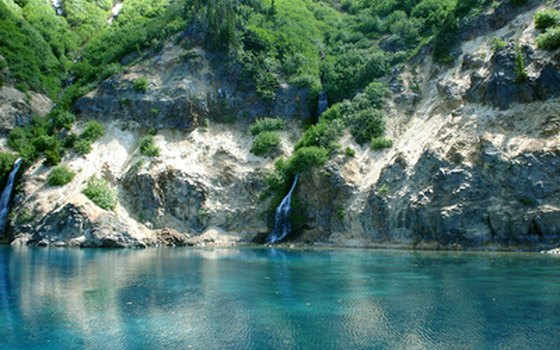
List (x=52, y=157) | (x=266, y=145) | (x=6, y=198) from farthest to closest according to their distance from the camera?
(x=266, y=145) < (x=52, y=157) < (x=6, y=198)

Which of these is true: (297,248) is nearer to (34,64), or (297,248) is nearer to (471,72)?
(471,72)

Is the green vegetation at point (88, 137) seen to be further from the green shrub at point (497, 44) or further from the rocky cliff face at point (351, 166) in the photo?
the green shrub at point (497, 44)

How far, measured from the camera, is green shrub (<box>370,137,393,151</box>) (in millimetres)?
42344

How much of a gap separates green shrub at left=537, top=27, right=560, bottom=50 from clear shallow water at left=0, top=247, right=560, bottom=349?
15.9m

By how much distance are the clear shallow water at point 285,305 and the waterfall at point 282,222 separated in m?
15.4

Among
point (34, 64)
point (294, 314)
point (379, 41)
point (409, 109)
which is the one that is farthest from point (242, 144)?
point (294, 314)

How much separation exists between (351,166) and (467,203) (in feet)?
35.9

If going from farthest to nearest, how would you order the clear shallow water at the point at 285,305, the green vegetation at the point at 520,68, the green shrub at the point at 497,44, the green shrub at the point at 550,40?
the green shrub at the point at 497,44, the green vegetation at the point at 520,68, the green shrub at the point at 550,40, the clear shallow water at the point at 285,305

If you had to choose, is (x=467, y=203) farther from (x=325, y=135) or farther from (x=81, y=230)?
(x=81, y=230)

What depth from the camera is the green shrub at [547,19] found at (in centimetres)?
3653

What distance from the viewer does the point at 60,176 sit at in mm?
44500

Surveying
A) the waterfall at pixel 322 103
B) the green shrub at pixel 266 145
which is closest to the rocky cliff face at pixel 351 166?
the green shrub at pixel 266 145

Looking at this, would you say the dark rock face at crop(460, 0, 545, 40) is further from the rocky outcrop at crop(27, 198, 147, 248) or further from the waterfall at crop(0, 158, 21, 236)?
the waterfall at crop(0, 158, 21, 236)

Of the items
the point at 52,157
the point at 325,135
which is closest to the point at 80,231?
the point at 52,157
